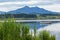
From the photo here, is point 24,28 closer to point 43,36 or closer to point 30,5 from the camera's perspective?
point 43,36

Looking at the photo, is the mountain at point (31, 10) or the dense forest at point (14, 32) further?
the mountain at point (31, 10)

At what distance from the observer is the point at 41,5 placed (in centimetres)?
309

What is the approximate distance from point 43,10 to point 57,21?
322 millimetres

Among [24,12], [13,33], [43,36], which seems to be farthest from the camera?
[24,12]

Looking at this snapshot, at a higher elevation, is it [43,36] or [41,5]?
[41,5]

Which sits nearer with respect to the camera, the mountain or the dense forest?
the dense forest

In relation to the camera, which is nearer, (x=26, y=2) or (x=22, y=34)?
(x=22, y=34)

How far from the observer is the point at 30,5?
3.06 metres

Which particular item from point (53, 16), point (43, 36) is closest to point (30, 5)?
point (53, 16)

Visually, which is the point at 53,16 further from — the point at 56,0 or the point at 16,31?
the point at 16,31

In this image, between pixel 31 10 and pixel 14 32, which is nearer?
pixel 14 32

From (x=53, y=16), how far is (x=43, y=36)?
2.35 ft

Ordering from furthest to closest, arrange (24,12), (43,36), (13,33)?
(24,12) < (43,36) < (13,33)

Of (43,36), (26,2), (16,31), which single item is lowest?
(43,36)
